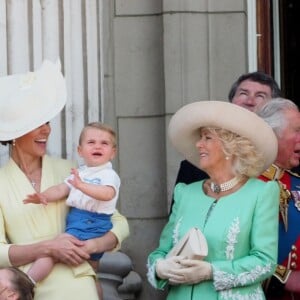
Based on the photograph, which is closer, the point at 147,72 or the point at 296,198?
the point at 296,198

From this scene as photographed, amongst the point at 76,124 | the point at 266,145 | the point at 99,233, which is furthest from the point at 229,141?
the point at 76,124

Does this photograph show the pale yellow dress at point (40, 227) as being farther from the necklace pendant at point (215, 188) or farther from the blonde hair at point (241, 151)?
the blonde hair at point (241, 151)

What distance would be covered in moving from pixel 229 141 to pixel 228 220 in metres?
0.36

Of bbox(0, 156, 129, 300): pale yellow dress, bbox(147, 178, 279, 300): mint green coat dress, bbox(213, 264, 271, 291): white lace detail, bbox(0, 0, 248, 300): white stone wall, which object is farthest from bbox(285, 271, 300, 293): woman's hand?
bbox(0, 0, 248, 300): white stone wall

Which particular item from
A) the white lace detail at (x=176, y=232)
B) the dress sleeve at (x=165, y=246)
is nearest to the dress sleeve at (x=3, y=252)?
the dress sleeve at (x=165, y=246)

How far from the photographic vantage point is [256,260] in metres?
7.34

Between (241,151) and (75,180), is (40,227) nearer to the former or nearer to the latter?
(75,180)

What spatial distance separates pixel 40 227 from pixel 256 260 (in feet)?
3.44

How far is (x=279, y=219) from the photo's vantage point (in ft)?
25.5

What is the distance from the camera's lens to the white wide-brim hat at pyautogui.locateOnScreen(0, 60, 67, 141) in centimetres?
770

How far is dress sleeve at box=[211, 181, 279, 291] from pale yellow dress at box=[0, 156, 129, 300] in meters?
0.66

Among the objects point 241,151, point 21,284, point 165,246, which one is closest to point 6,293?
point 21,284

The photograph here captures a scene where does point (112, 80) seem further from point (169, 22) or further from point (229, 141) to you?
point (229, 141)

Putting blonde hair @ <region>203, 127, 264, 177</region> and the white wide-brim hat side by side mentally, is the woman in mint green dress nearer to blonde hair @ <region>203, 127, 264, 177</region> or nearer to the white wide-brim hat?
blonde hair @ <region>203, 127, 264, 177</region>
